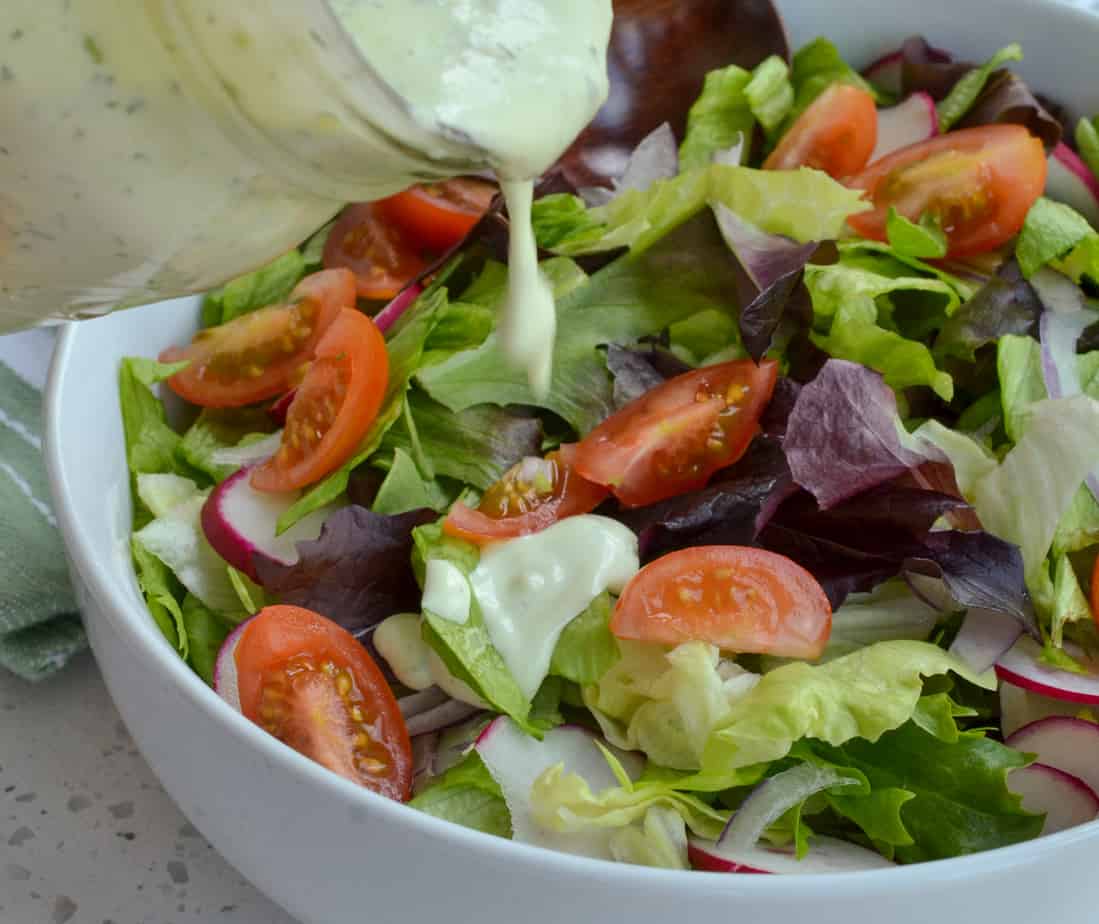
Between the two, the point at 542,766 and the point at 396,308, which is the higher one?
the point at 396,308

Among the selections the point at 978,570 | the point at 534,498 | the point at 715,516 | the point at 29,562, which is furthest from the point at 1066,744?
the point at 29,562

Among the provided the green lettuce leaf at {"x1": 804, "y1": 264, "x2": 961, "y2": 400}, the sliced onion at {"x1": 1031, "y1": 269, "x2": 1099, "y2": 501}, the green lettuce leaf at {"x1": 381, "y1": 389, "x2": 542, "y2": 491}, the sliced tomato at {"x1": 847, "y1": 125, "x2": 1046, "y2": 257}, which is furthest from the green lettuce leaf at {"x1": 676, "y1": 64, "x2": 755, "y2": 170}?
the green lettuce leaf at {"x1": 381, "y1": 389, "x2": 542, "y2": 491}

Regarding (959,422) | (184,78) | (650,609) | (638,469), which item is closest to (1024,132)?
(959,422)

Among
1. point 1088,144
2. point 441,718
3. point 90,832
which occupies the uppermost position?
point 1088,144

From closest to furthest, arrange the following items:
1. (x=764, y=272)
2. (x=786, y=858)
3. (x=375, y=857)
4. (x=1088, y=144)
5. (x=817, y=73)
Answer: (x=375, y=857), (x=786, y=858), (x=764, y=272), (x=1088, y=144), (x=817, y=73)

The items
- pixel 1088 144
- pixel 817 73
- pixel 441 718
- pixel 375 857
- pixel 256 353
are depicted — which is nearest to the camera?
pixel 375 857

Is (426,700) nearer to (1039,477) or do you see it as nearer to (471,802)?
(471,802)

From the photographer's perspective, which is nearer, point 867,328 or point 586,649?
point 586,649

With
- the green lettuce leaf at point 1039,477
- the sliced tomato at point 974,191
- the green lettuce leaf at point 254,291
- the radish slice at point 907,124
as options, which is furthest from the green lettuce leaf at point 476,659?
the radish slice at point 907,124
